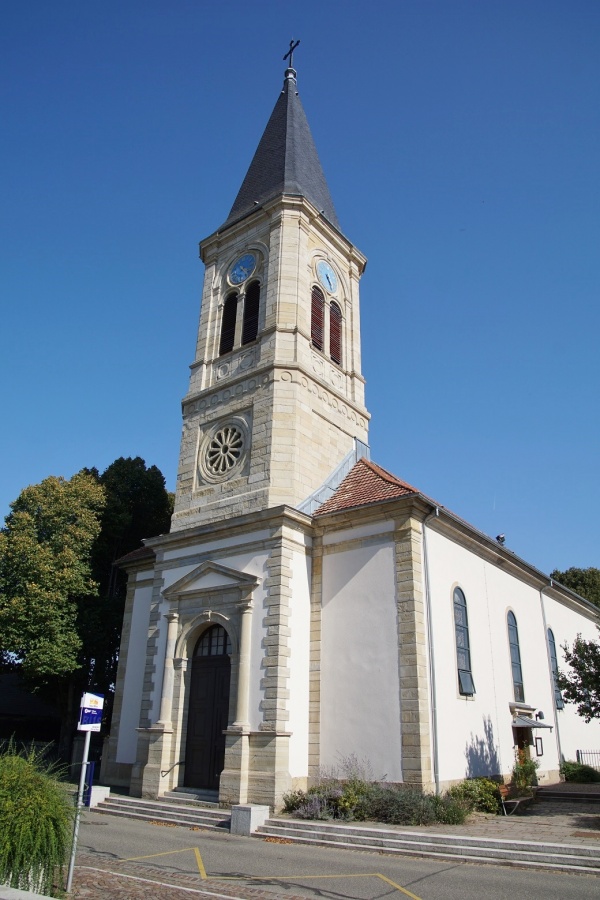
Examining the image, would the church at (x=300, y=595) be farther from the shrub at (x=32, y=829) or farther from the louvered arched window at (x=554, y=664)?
the shrub at (x=32, y=829)

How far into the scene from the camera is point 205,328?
77.2ft

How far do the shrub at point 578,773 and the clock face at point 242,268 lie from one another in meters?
20.0

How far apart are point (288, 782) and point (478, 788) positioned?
14.4 feet

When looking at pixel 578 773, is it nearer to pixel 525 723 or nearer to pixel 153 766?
pixel 525 723

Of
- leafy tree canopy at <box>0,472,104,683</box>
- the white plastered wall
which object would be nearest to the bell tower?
the white plastered wall

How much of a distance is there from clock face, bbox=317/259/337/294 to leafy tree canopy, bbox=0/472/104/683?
12592 millimetres

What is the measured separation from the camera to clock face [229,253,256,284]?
2328cm

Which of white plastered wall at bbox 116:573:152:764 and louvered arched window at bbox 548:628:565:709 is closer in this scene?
white plastered wall at bbox 116:573:152:764

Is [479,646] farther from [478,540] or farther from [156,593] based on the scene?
[156,593]

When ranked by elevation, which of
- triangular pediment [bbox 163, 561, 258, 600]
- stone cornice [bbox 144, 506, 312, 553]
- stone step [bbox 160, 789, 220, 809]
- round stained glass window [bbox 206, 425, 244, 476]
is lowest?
stone step [bbox 160, 789, 220, 809]

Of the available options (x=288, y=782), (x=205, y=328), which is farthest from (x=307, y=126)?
(x=288, y=782)

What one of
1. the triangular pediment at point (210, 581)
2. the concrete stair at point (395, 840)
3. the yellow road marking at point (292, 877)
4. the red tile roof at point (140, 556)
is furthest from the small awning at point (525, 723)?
the red tile roof at point (140, 556)

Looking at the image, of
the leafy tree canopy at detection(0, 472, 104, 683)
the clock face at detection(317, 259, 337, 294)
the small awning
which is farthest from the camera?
the clock face at detection(317, 259, 337, 294)

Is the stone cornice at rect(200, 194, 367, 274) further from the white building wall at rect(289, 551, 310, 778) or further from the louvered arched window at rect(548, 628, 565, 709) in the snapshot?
the louvered arched window at rect(548, 628, 565, 709)
